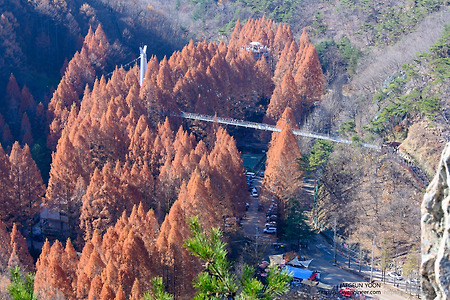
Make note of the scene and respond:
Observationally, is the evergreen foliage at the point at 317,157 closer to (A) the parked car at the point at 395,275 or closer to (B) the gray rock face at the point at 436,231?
(A) the parked car at the point at 395,275

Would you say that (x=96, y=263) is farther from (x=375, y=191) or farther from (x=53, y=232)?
(x=375, y=191)

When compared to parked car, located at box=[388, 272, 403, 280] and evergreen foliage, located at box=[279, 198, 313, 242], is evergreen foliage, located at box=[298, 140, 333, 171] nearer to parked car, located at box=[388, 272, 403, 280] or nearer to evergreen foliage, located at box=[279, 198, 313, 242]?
evergreen foliage, located at box=[279, 198, 313, 242]

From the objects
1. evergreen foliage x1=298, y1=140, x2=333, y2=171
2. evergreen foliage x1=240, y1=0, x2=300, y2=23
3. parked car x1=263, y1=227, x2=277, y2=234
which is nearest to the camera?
parked car x1=263, y1=227, x2=277, y2=234

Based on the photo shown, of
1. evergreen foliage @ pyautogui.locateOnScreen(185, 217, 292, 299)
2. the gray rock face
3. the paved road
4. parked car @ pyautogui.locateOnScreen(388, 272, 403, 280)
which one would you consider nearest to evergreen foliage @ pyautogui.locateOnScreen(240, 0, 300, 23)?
the paved road

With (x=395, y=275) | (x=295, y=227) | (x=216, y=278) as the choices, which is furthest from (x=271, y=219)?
(x=216, y=278)

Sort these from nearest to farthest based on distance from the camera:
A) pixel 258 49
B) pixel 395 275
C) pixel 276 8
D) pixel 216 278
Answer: pixel 216 278 → pixel 395 275 → pixel 258 49 → pixel 276 8

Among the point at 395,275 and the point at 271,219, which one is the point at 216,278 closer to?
the point at 395,275

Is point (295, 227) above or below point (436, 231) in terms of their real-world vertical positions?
above

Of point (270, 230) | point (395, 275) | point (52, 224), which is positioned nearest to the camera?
point (395, 275)

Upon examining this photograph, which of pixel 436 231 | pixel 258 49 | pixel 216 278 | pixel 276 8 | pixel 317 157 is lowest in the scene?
pixel 216 278
